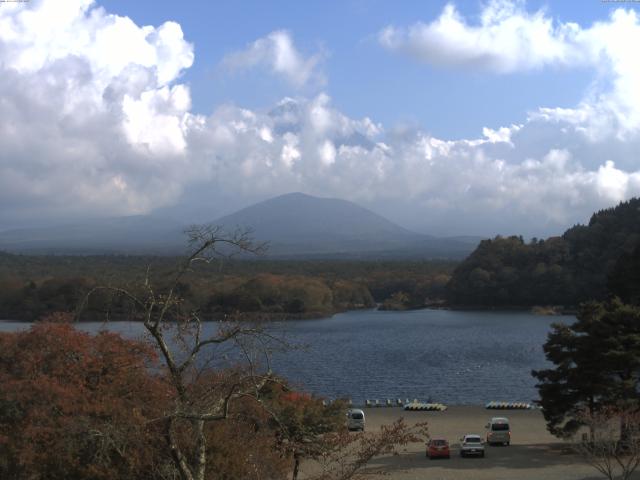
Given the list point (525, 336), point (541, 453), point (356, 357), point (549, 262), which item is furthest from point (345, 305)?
point (541, 453)

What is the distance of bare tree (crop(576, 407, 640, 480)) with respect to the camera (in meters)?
11.1

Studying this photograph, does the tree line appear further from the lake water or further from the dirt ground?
the lake water

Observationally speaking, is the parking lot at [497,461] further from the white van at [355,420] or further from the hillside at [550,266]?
the hillside at [550,266]

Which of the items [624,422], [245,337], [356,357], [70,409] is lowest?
[356,357]

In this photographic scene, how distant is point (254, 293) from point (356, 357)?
81.8 feet

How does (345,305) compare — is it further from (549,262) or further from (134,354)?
(134,354)

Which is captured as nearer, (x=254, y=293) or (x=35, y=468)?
(x=35, y=468)

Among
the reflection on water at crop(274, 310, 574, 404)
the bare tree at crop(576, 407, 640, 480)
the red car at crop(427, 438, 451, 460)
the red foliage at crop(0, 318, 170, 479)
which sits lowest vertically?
the reflection on water at crop(274, 310, 574, 404)

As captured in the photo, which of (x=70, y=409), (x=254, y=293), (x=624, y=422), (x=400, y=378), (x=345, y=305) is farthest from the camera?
(x=345, y=305)

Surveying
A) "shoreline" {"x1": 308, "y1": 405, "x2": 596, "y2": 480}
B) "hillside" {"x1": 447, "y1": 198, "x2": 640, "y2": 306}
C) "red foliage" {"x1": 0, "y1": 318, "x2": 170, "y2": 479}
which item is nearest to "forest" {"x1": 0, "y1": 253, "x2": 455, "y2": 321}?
"hillside" {"x1": 447, "y1": 198, "x2": 640, "y2": 306}

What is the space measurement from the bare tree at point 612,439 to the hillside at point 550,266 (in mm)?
50628

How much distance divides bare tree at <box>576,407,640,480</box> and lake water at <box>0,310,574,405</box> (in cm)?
547

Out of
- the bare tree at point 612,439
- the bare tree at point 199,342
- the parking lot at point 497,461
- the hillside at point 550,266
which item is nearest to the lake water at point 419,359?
the parking lot at point 497,461

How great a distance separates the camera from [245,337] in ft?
17.2
